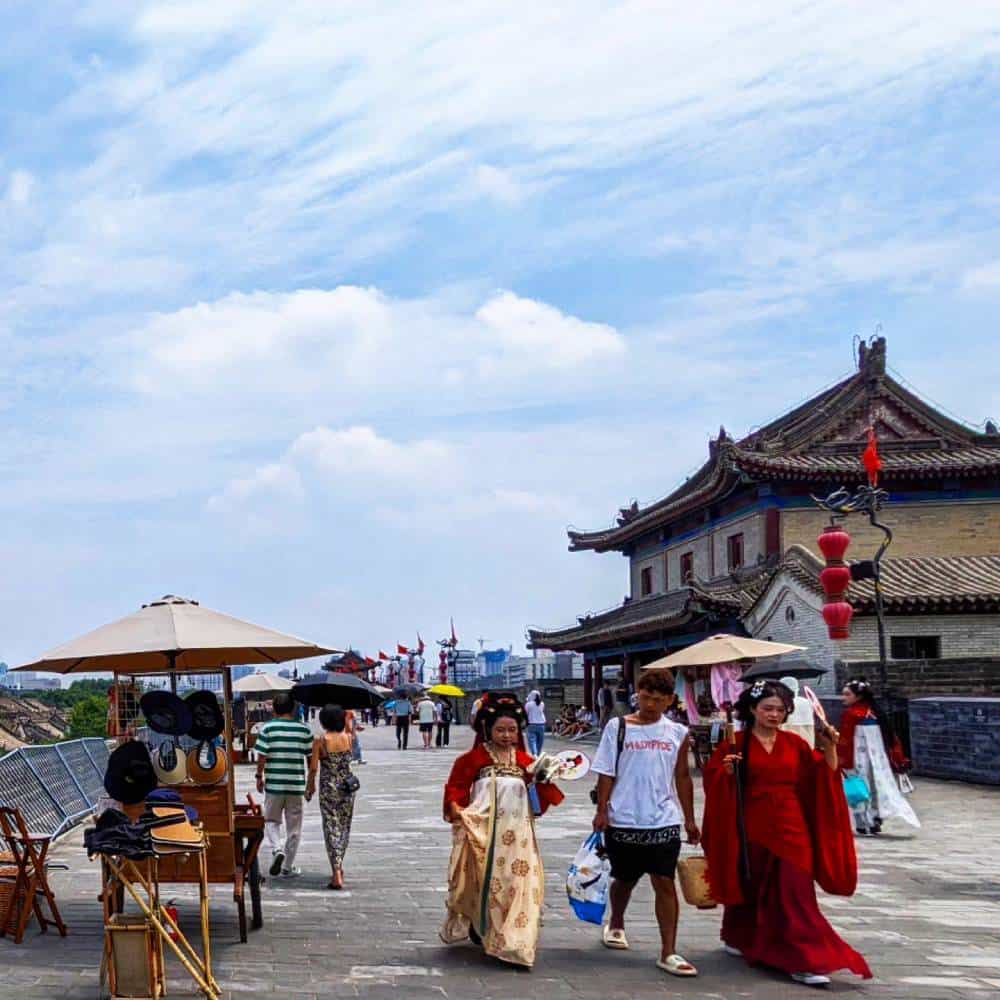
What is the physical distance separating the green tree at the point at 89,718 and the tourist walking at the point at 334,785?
3016 cm

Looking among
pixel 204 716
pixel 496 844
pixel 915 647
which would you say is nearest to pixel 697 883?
pixel 496 844

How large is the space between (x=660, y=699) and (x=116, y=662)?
12.5 ft

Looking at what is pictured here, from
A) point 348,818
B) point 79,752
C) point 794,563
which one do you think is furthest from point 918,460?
point 348,818

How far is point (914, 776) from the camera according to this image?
66.5ft

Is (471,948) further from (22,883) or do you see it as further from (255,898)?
(22,883)

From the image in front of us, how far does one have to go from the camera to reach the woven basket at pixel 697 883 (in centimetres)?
738

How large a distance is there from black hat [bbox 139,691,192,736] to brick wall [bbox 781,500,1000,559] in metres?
25.9

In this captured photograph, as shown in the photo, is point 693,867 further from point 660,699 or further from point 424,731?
point 424,731

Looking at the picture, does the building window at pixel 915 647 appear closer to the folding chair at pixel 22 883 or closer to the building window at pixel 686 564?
the building window at pixel 686 564

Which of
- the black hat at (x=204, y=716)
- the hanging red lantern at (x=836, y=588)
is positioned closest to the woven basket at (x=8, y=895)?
the black hat at (x=204, y=716)

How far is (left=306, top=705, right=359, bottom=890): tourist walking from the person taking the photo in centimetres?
1038

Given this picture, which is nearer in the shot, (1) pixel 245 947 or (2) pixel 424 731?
(1) pixel 245 947

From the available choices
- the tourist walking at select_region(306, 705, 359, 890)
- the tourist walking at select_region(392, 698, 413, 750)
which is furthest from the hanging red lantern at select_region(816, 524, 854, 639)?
the tourist walking at select_region(306, 705, 359, 890)

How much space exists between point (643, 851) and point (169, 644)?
2.89 meters
